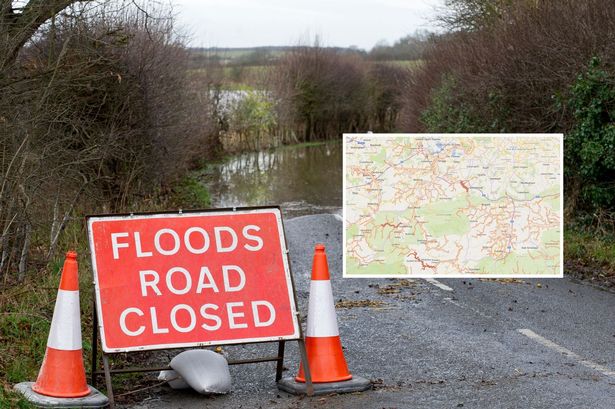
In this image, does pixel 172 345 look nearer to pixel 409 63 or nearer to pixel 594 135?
pixel 594 135

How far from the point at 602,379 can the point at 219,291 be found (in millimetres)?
2913

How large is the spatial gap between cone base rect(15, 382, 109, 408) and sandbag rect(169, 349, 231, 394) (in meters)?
0.64

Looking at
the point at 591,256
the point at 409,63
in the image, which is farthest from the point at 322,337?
the point at 409,63

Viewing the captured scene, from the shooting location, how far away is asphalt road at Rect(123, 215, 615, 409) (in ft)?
23.5

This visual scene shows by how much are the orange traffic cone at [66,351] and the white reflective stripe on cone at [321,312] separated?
166 cm

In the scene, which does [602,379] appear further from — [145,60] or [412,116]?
[412,116]

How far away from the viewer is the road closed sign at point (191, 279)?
279 inches

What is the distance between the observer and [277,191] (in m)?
31.7

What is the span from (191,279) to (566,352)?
333cm

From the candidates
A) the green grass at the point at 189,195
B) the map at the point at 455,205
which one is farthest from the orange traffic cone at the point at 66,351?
the green grass at the point at 189,195

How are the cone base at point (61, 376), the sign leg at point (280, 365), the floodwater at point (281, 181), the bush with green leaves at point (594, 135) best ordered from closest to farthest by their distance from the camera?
the cone base at point (61, 376) < the sign leg at point (280, 365) < the bush with green leaves at point (594, 135) < the floodwater at point (281, 181)

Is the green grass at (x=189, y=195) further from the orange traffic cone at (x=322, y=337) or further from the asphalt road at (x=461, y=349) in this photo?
the orange traffic cone at (x=322, y=337)

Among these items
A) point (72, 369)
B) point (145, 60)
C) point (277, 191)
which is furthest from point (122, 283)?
point (277, 191)

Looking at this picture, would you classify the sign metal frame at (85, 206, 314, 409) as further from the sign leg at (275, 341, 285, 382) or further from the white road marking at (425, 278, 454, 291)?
the white road marking at (425, 278, 454, 291)
